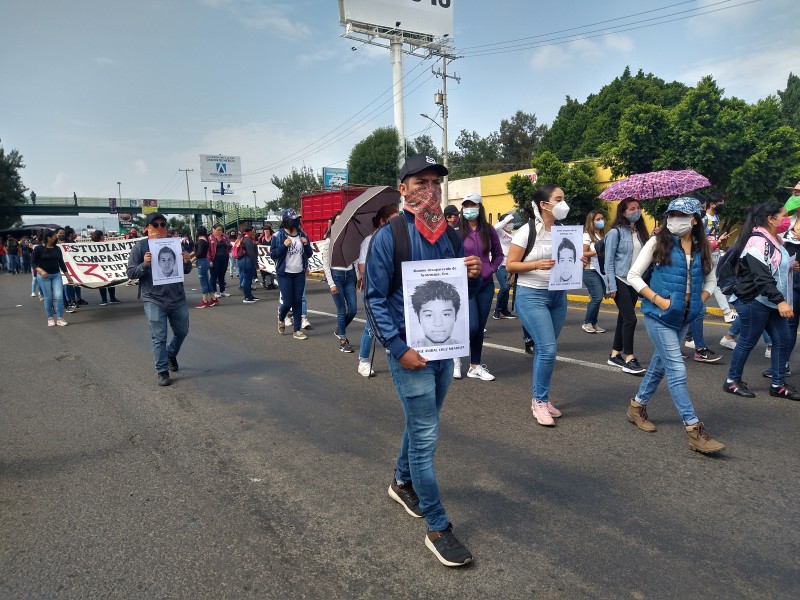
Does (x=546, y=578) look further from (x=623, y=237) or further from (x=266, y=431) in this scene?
(x=623, y=237)

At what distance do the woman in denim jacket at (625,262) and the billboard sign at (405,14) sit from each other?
39251 millimetres

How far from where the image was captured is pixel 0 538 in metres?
3.07

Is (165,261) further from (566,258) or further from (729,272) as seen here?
(729,272)

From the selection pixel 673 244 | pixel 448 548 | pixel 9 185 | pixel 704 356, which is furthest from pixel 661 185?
pixel 9 185

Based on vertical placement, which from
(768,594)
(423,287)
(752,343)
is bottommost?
(768,594)

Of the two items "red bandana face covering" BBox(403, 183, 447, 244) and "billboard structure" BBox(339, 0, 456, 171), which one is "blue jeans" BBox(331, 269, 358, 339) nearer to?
"red bandana face covering" BBox(403, 183, 447, 244)

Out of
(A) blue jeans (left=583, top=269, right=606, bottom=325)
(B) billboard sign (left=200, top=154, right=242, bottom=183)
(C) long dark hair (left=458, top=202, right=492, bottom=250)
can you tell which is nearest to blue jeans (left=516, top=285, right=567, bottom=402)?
(C) long dark hair (left=458, top=202, right=492, bottom=250)

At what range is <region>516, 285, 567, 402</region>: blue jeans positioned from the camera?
453cm

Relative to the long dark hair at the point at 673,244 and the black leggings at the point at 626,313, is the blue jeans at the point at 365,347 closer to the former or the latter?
the black leggings at the point at 626,313

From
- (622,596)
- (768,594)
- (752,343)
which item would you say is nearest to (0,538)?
(622,596)

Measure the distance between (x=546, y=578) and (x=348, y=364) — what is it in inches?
178

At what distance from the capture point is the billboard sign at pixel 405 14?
39.4m

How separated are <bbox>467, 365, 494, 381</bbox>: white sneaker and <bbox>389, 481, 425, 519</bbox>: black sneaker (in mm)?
2845

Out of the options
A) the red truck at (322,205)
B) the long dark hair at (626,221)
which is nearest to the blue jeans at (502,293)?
the long dark hair at (626,221)
